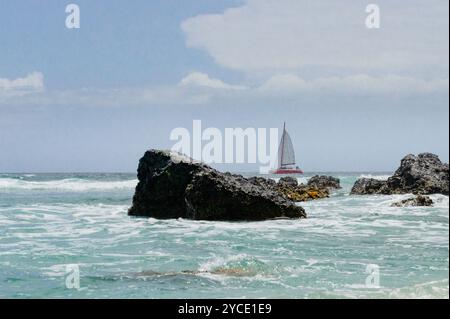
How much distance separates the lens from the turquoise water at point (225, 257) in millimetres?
9320

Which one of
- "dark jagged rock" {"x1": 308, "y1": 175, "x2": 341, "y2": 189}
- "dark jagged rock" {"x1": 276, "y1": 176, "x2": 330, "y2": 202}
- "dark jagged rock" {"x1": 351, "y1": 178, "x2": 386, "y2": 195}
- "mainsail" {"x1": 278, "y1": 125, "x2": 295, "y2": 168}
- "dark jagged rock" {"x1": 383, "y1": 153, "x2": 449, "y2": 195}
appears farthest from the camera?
"mainsail" {"x1": 278, "y1": 125, "x2": 295, "y2": 168}

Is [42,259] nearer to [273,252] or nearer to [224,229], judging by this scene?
[273,252]

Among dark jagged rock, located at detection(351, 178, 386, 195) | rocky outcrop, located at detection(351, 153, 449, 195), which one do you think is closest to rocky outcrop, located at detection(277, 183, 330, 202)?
dark jagged rock, located at detection(351, 178, 386, 195)

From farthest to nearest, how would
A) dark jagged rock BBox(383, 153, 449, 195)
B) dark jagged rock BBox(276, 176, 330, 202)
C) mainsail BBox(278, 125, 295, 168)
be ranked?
mainsail BBox(278, 125, 295, 168), dark jagged rock BBox(276, 176, 330, 202), dark jagged rock BBox(383, 153, 449, 195)

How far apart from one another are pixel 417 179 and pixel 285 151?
206 feet

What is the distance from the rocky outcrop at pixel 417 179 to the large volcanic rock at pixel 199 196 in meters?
13.8

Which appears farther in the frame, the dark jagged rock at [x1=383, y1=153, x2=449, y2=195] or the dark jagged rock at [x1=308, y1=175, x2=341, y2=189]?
the dark jagged rock at [x1=308, y1=175, x2=341, y2=189]

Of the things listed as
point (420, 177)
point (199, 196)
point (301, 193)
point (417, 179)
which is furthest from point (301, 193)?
point (199, 196)

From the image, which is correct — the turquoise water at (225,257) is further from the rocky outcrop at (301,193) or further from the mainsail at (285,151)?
the mainsail at (285,151)

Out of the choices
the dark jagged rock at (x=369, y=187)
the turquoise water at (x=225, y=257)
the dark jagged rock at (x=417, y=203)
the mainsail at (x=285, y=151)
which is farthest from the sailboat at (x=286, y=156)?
the turquoise water at (x=225, y=257)

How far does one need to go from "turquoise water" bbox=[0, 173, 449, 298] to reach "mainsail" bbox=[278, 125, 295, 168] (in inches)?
2950

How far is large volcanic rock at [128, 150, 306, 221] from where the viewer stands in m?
20.8

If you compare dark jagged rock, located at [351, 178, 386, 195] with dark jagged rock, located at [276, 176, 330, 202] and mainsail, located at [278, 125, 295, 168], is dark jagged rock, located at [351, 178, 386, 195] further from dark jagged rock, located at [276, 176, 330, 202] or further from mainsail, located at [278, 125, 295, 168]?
mainsail, located at [278, 125, 295, 168]

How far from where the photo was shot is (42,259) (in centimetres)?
1234
